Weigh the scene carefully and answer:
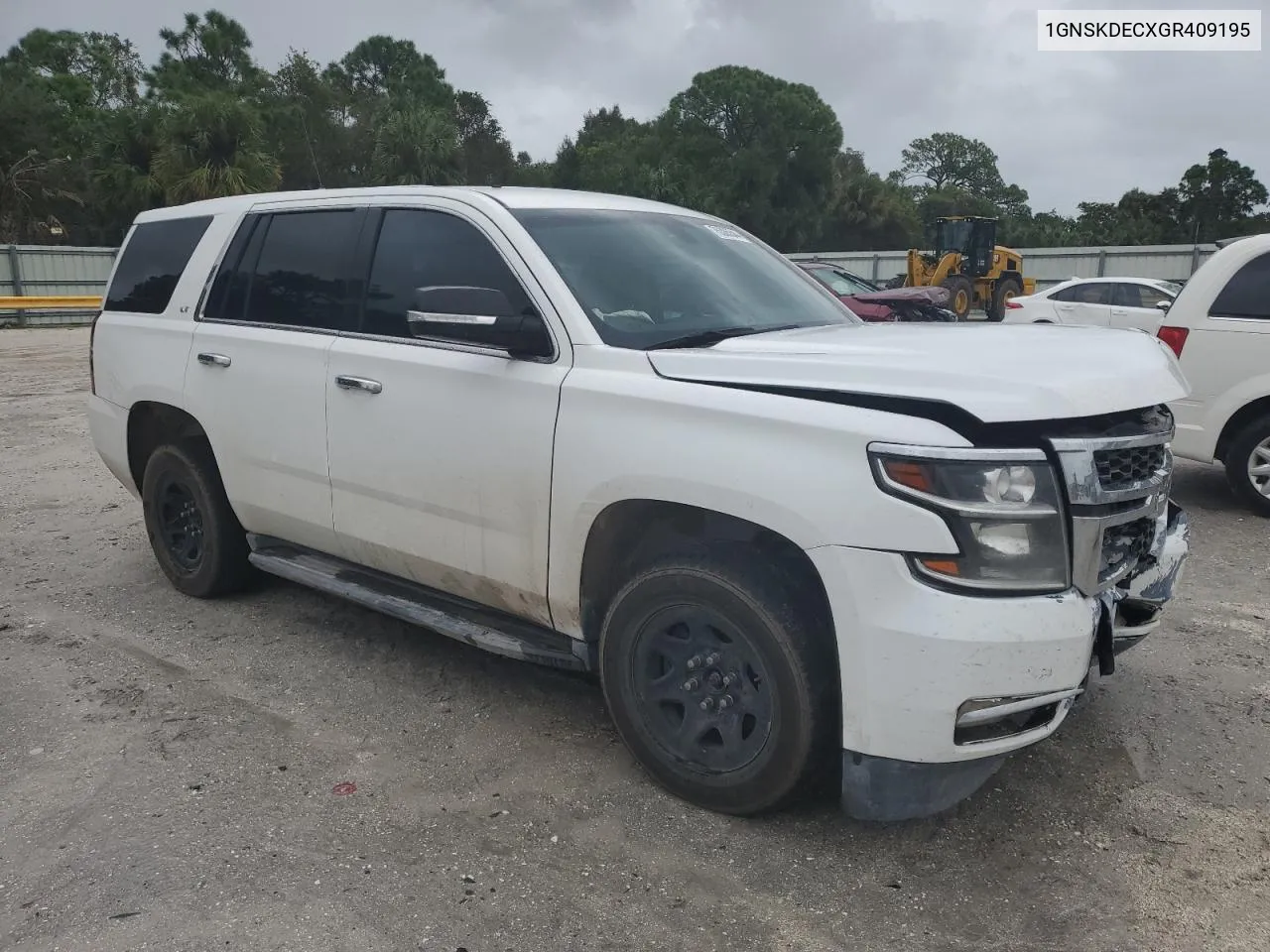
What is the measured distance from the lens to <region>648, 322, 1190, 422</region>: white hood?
266cm

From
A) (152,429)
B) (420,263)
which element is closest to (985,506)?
(420,263)

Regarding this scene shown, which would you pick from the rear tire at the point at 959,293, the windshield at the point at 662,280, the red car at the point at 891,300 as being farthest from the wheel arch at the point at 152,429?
the rear tire at the point at 959,293

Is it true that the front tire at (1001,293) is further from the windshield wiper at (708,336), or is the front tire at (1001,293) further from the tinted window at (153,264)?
the windshield wiper at (708,336)

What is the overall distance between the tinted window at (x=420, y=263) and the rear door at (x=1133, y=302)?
42.6 feet

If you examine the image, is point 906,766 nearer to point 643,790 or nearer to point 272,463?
point 643,790

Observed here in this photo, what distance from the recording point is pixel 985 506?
2619 mm

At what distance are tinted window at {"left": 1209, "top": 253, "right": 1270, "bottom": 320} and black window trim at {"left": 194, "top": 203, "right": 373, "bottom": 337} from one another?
226 inches

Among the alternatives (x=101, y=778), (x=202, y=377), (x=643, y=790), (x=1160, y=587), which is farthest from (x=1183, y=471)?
(x=101, y=778)

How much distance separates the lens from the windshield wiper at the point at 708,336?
3369 millimetres

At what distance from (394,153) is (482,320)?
137 feet

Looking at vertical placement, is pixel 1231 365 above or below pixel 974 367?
below

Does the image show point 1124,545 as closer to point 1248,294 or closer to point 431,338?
point 431,338

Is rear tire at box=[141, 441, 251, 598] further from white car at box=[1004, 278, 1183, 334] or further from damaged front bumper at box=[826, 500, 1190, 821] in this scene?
white car at box=[1004, 278, 1183, 334]

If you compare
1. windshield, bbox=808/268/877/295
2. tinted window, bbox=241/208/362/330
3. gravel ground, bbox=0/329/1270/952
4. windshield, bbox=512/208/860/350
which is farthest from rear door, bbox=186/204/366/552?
windshield, bbox=808/268/877/295
